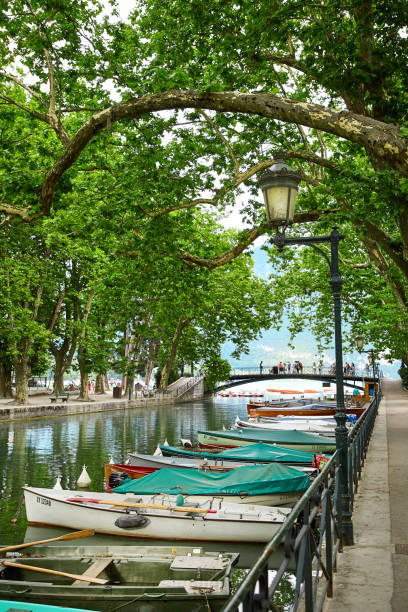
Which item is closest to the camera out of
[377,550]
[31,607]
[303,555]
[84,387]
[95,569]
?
[303,555]

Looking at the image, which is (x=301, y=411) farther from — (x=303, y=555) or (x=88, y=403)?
(x=303, y=555)

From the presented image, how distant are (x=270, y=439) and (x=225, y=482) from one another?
801cm

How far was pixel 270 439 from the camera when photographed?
1973cm

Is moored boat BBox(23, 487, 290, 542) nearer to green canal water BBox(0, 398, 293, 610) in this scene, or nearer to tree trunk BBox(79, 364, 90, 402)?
green canal water BBox(0, 398, 293, 610)

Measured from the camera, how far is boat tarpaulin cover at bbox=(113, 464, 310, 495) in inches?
462

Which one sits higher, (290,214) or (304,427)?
(290,214)

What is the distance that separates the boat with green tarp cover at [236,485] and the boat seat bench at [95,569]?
11.8ft

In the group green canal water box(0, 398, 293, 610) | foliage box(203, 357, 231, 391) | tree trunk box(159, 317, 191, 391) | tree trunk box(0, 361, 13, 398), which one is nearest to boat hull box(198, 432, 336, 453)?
green canal water box(0, 398, 293, 610)

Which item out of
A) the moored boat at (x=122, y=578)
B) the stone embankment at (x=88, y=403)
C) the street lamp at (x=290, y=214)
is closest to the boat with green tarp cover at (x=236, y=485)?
the moored boat at (x=122, y=578)

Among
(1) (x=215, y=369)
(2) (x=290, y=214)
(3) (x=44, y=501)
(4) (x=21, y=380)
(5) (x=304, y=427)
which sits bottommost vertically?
(5) (x=304, y=427)

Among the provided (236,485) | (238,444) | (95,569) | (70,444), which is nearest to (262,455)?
(236,485)

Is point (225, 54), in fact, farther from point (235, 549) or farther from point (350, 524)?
point (235, 549)

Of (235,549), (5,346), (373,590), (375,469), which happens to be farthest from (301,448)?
(5,346)

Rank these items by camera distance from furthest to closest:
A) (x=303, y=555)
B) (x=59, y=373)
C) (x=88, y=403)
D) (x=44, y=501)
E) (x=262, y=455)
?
(x=59, y=373)
(x=88, y=403)
(x=262, y=455)
(x=44, y=501)
(x=303, y=555)
